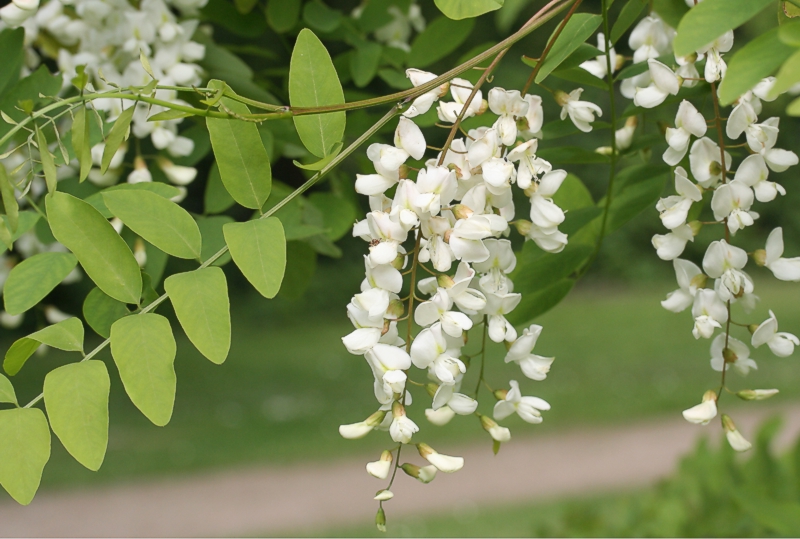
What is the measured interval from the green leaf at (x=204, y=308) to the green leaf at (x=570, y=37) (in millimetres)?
292

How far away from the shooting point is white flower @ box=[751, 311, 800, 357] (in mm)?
632

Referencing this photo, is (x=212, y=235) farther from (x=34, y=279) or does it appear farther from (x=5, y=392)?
(x=5, y=392)

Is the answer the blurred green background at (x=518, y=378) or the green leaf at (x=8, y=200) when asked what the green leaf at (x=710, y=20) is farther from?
the blurred green background at (x=518, y=378)

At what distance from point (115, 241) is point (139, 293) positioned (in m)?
0.04

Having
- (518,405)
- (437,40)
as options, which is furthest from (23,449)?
(437,40)

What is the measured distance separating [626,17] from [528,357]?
12.8 inches

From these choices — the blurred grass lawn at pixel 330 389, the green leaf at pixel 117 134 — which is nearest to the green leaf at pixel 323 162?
the green leaf at pixel 117 134

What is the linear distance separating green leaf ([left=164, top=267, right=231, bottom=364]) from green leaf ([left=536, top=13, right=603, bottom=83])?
11.5 inches

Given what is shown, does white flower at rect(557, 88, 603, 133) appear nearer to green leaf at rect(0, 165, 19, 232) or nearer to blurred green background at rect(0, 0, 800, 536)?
green leaf at rect(0, 165, 19, 232)

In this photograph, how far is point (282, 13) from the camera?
1064 mm

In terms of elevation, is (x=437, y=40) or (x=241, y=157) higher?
(x=437, y=40)

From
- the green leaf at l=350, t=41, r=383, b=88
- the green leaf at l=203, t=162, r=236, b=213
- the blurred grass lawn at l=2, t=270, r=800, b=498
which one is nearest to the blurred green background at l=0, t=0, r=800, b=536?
the blurred grass lawn at l=2, t=270, r=800, b=498

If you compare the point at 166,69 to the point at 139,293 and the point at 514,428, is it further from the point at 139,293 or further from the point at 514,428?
the point at 514,428

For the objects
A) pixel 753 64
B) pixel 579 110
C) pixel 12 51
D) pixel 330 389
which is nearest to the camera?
pixel 753 64
